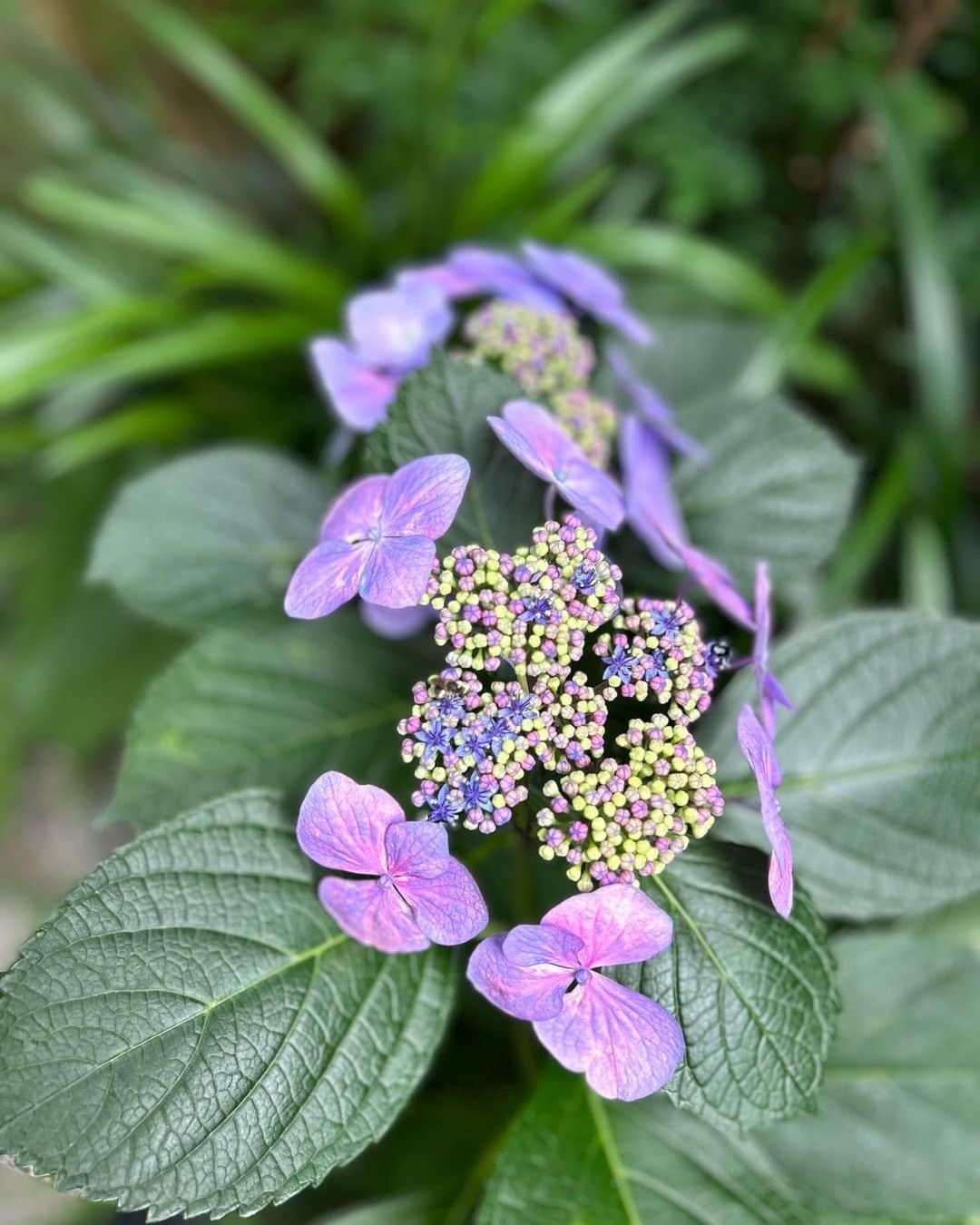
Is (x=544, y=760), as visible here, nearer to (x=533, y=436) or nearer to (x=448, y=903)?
(x=448, y=903)

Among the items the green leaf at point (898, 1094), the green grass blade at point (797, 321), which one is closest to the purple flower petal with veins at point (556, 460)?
the green leaf at point (898, 1094)

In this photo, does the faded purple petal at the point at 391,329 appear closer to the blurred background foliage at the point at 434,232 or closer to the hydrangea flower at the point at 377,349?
the hydrangea flower at the point at 377,349

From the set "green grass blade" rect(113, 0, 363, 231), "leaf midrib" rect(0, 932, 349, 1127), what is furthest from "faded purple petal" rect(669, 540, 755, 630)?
"green grass blade" rect(113, 0, 363, 231)

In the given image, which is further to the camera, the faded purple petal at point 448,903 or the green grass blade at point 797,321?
the green grass blade at point 797,321

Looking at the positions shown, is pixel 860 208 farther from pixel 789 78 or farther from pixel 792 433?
pixel 792 433

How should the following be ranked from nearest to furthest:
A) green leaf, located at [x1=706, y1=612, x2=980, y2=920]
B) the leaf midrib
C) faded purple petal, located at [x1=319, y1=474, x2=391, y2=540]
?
the leaf midrib, faded purple petal, located at [x1=319, y1=474, x2=391, y2=540], green leaf, located at [x1=706, y1=612, x2=980, y2=920]

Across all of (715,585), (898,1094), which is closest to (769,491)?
(715,585)

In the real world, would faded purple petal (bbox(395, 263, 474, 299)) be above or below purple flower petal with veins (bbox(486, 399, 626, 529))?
above

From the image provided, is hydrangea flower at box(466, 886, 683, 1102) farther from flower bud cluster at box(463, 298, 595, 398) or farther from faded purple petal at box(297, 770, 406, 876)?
flower bud cluster at box(463, 298, 595, 398)
